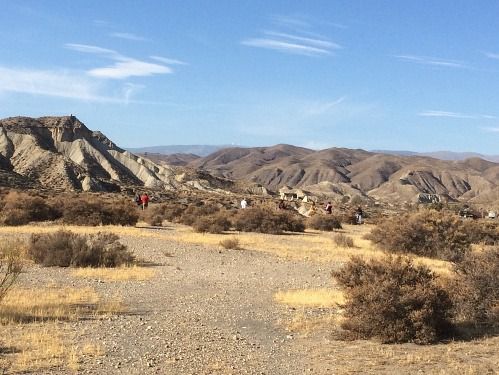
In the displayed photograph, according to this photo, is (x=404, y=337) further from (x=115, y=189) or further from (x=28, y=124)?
(x=28, y=124)

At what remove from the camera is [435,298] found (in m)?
10.1

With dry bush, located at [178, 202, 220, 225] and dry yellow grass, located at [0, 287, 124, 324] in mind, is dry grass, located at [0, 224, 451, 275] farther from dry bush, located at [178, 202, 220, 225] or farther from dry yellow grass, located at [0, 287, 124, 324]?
dry yellow grass, located at [0, 287, 124, 324]

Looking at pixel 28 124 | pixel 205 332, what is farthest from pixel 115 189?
pixel 205 332

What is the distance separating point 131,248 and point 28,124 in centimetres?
8233

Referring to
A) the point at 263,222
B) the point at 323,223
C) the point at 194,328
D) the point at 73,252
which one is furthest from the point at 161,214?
the point at 194,328

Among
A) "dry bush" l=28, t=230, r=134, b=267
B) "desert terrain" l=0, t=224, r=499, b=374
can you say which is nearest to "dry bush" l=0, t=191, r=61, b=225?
"dry bush" l=28, t=230, r=134, b=267

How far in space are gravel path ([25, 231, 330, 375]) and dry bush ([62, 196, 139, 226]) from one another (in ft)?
43.3

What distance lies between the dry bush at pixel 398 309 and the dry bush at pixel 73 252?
1015 centimetres

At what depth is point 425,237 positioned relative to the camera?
1017 inches

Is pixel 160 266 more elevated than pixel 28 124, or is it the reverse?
pixel 28 124

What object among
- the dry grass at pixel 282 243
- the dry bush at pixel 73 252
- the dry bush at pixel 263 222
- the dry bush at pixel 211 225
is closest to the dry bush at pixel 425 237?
the dry grass at pixel 282 243

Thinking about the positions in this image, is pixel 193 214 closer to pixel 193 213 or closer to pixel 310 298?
pixel 193 213

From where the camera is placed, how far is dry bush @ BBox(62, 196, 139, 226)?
3247 cm

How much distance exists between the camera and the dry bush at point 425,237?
25.5 m
